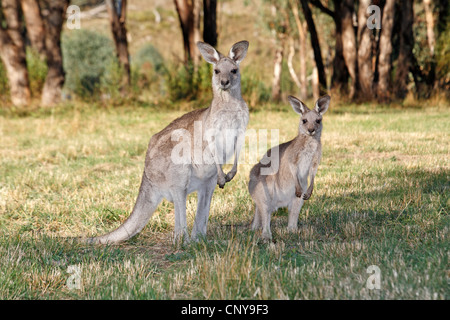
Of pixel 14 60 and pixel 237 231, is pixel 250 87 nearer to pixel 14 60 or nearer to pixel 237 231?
pixel 14 60

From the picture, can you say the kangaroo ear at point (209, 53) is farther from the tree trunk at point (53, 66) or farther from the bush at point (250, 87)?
the tree trunk at point (53, 66)

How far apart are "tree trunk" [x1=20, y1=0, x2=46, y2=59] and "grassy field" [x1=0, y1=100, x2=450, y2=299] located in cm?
779

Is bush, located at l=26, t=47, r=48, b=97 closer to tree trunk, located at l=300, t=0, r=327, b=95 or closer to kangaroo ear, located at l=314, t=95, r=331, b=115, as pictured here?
tree trunk, located at l=300, t=0, r=327, b=95

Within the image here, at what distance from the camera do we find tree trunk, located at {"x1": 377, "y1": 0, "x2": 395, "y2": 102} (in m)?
15.2

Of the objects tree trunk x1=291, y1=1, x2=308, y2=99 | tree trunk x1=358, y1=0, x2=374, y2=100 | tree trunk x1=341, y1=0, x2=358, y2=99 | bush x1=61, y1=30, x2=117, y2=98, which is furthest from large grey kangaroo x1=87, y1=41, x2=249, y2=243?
bush x1=61, y1=30, x2=117, y2=98

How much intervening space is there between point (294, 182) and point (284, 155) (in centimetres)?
28

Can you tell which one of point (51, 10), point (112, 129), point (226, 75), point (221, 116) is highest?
point (51, 10)

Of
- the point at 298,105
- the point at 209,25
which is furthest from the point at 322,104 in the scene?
the point at 209,25

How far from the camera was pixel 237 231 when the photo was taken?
4.23m

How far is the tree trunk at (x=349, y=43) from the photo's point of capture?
15766 mm

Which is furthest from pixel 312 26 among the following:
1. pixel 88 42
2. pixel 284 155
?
pixel 88 42
